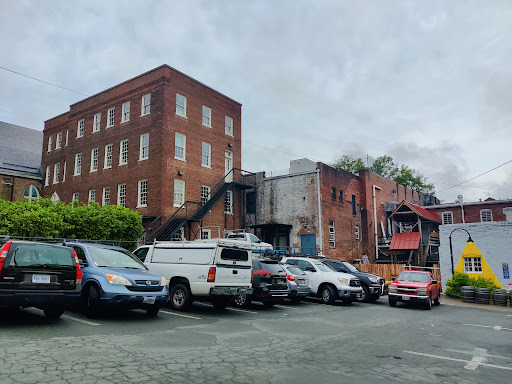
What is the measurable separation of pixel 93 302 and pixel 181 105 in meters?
22.0

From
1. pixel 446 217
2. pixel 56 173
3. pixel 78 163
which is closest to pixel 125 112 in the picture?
pixel 78 163

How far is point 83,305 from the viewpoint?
10406mm

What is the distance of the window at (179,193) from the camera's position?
28.4m

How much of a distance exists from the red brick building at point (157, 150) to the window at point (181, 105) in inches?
2.8

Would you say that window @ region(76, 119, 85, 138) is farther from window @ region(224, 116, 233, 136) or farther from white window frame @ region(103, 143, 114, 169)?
window @ region(224, 116, 233, 136)

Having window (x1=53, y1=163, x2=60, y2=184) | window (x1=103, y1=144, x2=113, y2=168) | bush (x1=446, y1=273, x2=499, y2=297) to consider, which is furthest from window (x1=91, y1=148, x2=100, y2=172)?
bush (x1=446, y1=273, x2=499, y2=297)

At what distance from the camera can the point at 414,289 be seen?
55.7ft

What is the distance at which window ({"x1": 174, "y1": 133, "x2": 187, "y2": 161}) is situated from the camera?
2889cm

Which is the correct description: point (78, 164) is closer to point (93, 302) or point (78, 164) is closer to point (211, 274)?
point (211, 274)

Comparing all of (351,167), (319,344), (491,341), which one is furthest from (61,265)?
(351,167)

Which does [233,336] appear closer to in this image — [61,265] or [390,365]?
[390,365]

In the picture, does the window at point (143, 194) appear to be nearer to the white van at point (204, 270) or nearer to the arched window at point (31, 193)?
the arched window at point (31, 193)

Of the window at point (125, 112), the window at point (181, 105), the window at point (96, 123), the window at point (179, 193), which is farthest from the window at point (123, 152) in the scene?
the window at point (179, 193)

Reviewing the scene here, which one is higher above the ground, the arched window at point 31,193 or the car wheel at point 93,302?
the arched window at point 31,193
